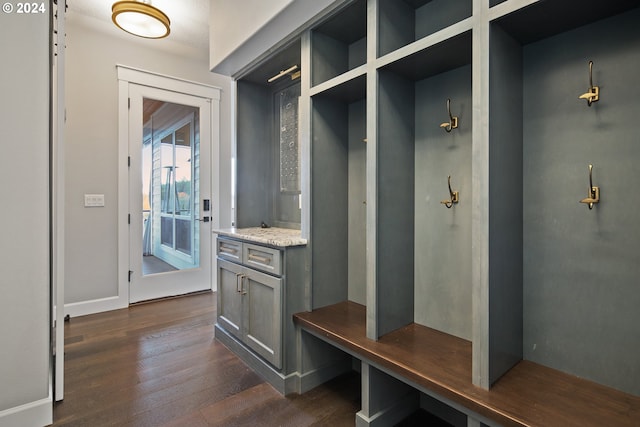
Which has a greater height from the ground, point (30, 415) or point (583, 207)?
point (583, 207)

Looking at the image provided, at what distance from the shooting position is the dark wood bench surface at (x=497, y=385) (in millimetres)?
1086

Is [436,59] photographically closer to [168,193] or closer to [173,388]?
[173,388]

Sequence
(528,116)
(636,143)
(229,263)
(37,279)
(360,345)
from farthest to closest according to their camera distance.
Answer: (229,263)
(37,279)
(360,345)
(528,116)
(636,143)

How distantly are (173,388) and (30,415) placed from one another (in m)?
0.68

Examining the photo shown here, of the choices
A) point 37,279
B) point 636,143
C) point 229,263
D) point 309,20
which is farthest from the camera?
point 229,263

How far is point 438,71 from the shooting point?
5.69 ft

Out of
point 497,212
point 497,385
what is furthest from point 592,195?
point 497,385

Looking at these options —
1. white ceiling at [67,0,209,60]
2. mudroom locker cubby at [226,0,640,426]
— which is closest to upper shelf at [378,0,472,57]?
mudroom locker cubby at [226,0,640,426]

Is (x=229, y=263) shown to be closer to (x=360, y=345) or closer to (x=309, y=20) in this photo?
(x=360, y=345)

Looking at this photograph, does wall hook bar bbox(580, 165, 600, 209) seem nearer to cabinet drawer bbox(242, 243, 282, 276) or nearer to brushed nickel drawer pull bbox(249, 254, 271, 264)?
cabinet drawer bbox(242, 243, 282, 276)

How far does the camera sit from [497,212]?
50.7 inches

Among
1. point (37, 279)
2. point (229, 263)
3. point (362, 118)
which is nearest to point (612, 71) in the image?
point (362, 118)

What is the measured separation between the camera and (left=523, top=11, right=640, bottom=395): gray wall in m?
1.20

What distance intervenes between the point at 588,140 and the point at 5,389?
2.89m
